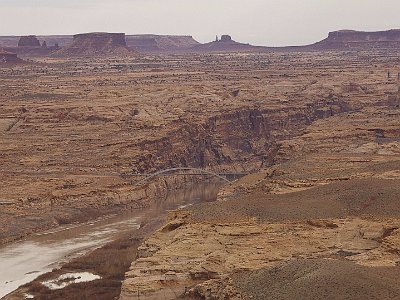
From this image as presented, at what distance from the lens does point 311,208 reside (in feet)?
117

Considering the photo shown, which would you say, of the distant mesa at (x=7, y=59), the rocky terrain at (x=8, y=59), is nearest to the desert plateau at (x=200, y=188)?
the rocky terrain at (x=8, y=59)

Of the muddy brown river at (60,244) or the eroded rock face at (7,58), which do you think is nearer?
the muddy brown river at (60,244)

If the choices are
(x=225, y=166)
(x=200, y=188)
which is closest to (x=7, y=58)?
(x=225, y=166)

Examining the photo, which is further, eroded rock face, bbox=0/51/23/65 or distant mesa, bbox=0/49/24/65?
eroded rock face, bbox=0/51/23/65

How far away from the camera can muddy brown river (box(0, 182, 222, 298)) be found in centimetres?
4472

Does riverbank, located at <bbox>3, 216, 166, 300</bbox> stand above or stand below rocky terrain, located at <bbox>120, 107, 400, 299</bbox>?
below

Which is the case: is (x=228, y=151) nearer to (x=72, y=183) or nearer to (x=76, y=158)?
(x=76, y=158)

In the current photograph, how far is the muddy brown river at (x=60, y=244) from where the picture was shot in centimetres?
4472

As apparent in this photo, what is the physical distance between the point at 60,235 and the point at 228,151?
33.4 metres

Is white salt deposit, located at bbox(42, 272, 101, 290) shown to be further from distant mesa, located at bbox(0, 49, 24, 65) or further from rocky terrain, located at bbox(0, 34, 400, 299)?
distant mesa, located at bbox(0, 49, 24, 65)

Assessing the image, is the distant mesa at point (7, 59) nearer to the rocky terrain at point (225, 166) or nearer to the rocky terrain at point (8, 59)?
the rocky terrain at point (8, 59)

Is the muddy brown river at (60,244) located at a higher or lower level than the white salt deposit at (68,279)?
lower

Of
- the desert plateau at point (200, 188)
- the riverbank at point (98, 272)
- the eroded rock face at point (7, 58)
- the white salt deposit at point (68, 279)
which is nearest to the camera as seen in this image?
the desert plateau at point (200, 188)

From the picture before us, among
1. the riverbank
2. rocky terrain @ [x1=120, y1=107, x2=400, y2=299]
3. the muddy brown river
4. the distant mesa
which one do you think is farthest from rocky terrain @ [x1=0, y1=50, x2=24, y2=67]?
rocky terrain @ [x1=120, y1=107, x2=400, y2=299]
